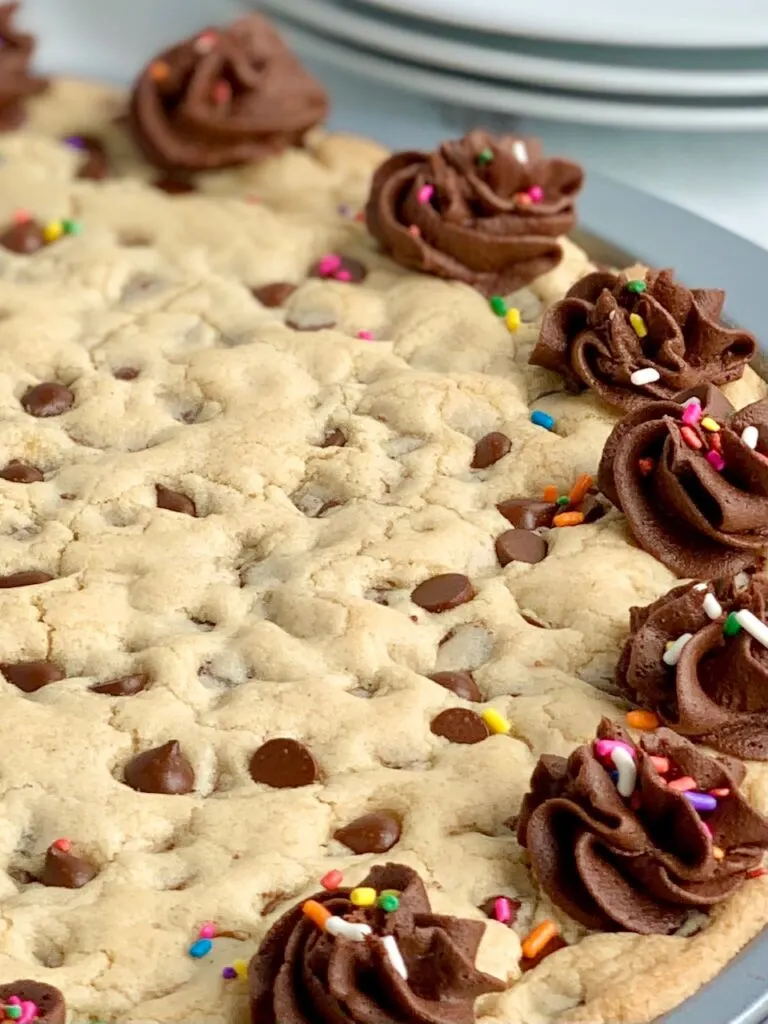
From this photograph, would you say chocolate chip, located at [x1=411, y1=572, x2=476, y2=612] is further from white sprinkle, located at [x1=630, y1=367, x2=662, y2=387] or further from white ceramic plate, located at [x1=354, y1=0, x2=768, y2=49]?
white ceramic plate, located at [x1=354, y1=0, x2=768, y2=49]

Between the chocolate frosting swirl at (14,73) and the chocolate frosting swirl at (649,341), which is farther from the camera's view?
the chocolate frosting swirl at (14,73)

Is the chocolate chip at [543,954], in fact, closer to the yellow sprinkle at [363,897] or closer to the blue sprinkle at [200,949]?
the yellow sprinkle at [363,897]

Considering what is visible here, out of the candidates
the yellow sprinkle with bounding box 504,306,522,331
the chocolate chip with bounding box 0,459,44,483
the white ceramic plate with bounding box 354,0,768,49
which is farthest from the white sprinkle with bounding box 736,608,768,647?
the white ceramic plate with bounding box 354,0,768,49

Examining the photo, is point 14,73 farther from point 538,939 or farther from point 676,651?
point 538,939

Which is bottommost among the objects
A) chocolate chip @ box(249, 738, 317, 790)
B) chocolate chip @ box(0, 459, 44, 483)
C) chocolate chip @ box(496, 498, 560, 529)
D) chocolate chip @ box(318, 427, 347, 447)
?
chocolate chip @ box(0, 459, 44, 483)

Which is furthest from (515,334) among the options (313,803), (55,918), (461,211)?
(55,918)

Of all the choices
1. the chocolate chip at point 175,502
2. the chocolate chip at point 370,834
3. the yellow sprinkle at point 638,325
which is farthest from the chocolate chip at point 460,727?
the yellow sprinkle at point 638,325
